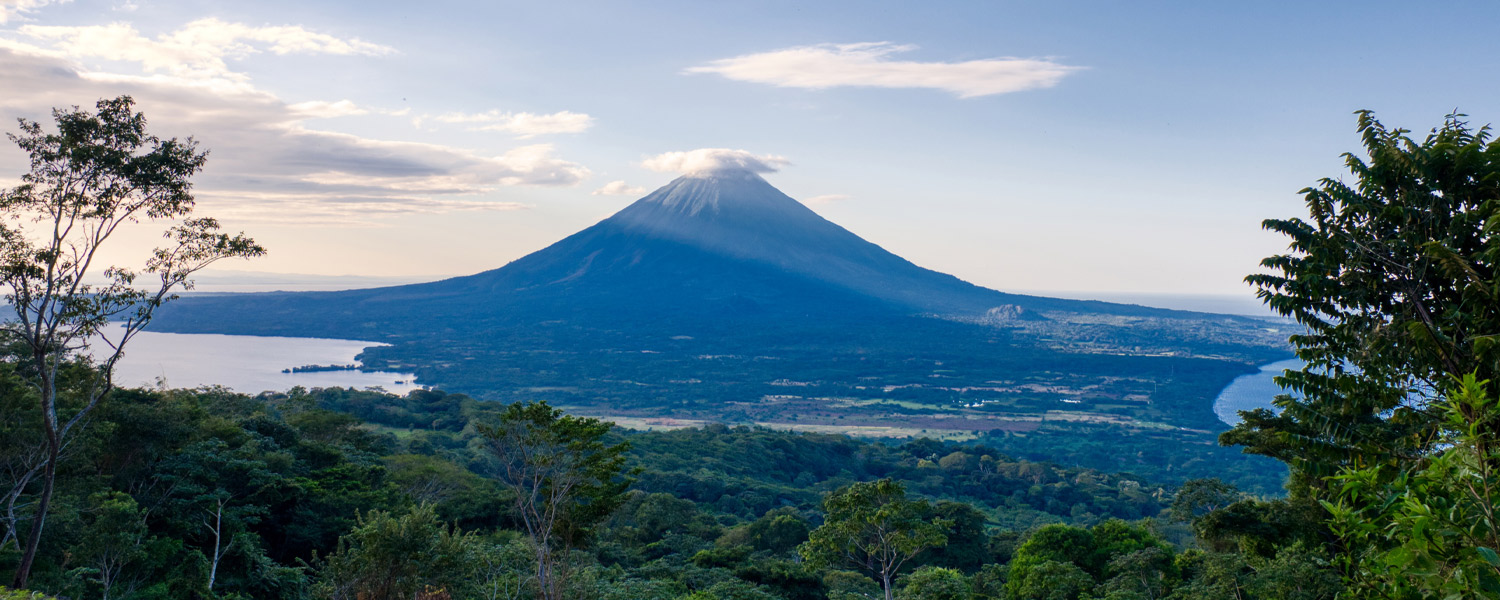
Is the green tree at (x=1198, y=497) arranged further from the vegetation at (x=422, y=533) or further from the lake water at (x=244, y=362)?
the lake water at (x=244, y=362)

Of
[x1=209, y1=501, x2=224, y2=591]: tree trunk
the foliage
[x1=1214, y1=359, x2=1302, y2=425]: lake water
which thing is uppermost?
the foliage

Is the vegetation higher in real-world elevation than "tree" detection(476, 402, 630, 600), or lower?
lower

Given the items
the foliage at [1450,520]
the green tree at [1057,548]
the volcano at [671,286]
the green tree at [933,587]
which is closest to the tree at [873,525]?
the green tree at [933,587]

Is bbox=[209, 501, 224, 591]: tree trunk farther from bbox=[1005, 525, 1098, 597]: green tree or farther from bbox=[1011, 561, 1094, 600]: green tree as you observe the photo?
bbox=[1005, 525, 1098, 597]: green tree

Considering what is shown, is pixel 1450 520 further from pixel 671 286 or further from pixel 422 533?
pixel 671 286

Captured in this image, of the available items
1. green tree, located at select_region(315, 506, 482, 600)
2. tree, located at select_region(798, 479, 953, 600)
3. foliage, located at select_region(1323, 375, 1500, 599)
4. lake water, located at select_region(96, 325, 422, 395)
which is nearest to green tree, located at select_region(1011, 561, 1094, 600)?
tree, located at select_region(798, 479, 953, 600)

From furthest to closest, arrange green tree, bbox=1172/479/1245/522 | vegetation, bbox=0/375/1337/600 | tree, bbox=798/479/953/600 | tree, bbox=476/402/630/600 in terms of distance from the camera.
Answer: green tree, bbox=1172/479/1245/522 < tree, bbox=798/479/953/600 < vegetation, bbox=0/375/1337/600 < tree, bbox=476/402/630/600

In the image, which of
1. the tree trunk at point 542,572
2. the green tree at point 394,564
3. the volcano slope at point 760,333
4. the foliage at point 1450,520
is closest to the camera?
the foliage at point 1450,520
